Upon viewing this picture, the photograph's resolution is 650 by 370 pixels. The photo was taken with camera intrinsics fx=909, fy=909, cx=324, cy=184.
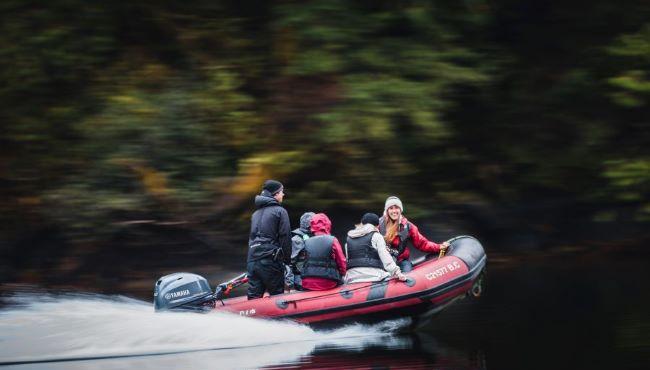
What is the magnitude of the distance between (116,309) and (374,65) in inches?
194

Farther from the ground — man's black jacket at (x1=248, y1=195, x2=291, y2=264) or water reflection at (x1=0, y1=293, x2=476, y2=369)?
man's black jacket at (x1=248, y1=195, x2=291, y2=264)

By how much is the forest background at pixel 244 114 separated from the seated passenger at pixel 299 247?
309cm

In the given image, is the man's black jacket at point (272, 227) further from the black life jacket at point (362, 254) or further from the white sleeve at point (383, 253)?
the white sleeve at point (383, 253)

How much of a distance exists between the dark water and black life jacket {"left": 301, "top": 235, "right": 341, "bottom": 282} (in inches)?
18.3

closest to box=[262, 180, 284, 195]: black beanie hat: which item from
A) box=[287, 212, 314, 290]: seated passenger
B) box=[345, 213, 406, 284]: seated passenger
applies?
box=[287, 212, 314, 290]: seated passenger

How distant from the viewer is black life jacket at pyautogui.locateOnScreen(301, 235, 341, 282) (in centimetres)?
759

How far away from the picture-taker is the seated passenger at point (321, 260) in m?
7.60

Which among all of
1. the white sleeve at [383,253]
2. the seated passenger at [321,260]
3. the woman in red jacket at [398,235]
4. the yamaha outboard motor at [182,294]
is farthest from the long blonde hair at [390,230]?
the yamaha outboard motor at [182,294]

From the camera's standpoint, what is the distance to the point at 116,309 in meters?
7.48

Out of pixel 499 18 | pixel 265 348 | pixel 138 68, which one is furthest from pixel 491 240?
pixel 265 348

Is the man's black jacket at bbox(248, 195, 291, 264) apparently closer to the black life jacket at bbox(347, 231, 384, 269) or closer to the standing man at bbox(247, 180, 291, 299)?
the standing man at bbox(247, 180, 291, 299)

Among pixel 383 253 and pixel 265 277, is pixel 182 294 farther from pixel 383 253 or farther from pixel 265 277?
pixel 383 253

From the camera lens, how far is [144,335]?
7.20 meters

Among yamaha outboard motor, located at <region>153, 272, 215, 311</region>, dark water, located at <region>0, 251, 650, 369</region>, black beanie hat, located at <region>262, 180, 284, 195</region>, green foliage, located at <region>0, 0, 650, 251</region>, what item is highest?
green foliage, located at <region>0, 0, 650, 251</region>
